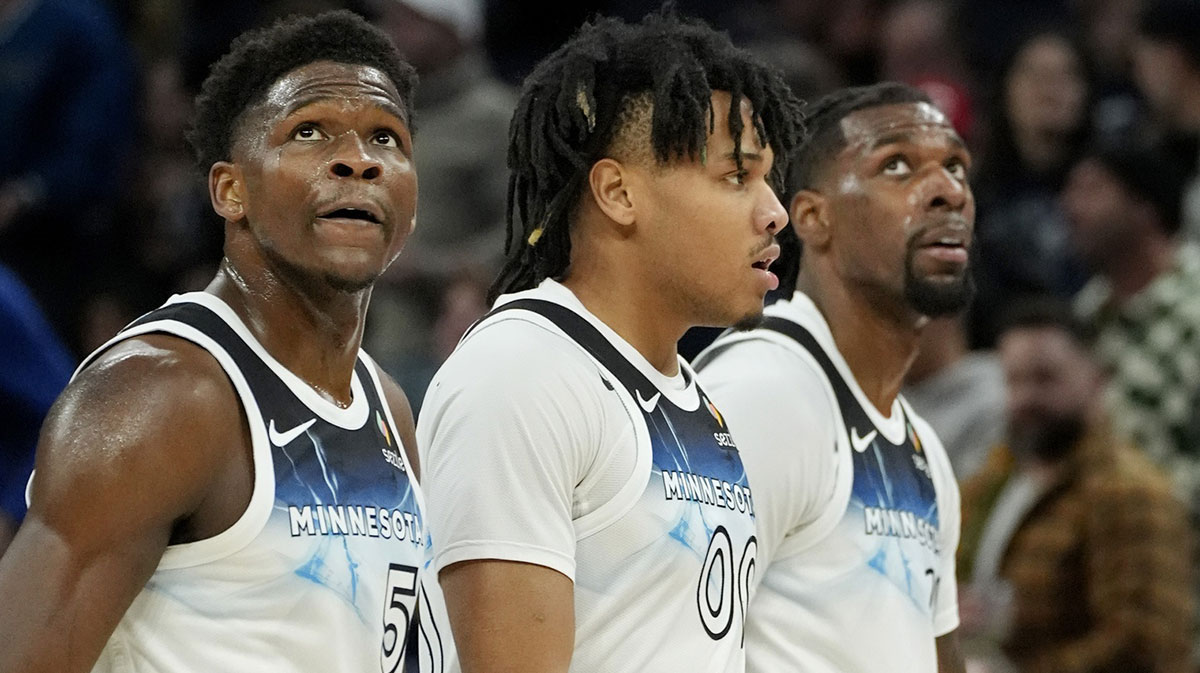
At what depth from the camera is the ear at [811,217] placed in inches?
158

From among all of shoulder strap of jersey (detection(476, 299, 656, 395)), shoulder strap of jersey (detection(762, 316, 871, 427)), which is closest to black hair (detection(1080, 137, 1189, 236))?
shoulder strap of jersey (detection(762, 316, 871, 427))

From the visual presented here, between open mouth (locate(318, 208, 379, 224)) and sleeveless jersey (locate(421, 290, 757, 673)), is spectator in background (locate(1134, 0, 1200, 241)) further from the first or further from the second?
open mouth (locate(318, 208, 379, 224))

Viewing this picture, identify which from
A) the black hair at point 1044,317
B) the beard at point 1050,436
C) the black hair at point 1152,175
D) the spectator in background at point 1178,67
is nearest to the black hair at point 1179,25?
the spectator in background at point 1178,67

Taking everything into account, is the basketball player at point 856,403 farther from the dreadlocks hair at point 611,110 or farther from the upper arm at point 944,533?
the dreadlocks hair at point 611,110

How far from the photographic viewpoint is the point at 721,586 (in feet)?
9.97

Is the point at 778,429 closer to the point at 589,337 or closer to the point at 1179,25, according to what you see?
the point at 589,337

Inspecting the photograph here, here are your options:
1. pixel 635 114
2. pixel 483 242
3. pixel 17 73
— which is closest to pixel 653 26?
pixel 635 114

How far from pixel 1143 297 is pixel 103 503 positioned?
465 cm

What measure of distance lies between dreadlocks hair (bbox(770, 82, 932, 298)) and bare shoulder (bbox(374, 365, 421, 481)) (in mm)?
1094

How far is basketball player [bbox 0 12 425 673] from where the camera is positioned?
2516mm

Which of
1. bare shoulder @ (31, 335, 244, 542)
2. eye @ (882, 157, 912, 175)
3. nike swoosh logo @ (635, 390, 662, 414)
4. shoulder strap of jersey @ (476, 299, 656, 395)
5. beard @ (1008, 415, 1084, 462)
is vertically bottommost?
bare shoulder @ (31, 335, 244, 542)

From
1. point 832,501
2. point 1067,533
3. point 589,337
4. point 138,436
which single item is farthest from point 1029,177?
point 138,436

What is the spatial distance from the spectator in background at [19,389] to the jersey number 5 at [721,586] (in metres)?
2.36

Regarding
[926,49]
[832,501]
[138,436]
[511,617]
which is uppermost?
[926,49]
